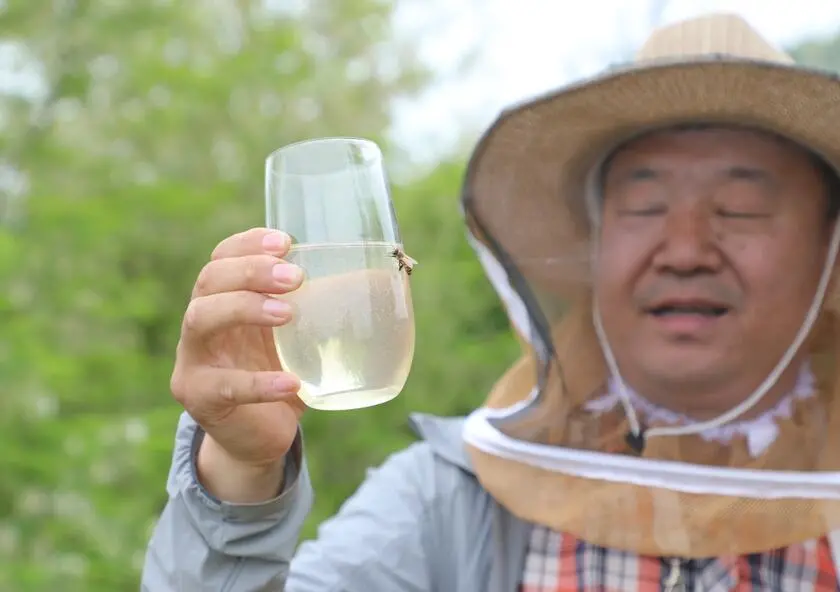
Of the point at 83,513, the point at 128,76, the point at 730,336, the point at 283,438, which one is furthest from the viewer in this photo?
the point at 128,76

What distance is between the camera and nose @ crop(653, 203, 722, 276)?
1.61 metres

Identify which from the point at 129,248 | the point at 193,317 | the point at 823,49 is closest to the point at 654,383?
the point at 193,317

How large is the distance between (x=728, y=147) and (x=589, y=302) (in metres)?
0.47

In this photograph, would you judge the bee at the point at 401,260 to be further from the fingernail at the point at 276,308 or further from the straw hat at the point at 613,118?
the straw hat at the point at 613,118

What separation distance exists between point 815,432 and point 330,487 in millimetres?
2513

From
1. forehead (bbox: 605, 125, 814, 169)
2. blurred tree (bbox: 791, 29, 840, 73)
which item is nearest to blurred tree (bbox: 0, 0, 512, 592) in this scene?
forehead (bbox: 605, 125, 814, 169)

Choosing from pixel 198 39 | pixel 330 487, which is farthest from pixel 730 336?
pixel 198 39

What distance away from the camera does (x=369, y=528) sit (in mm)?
1628

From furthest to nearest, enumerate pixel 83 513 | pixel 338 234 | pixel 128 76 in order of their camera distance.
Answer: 1. pixel 128 76
2. pixel 83 513
3. pixel 338 234

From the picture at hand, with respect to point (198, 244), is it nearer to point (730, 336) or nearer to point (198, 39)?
point (198, 39)

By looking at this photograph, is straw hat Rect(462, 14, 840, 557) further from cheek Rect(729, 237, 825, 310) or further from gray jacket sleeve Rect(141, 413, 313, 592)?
gray jacket sleeve Rect(141, 413, 313, 592)

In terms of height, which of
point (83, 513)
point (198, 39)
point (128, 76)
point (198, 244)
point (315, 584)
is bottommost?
point (83, 513)

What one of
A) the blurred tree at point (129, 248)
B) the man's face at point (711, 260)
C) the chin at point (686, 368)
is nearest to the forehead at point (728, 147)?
the man's face at point (711, 260)

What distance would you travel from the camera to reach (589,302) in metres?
1.92
